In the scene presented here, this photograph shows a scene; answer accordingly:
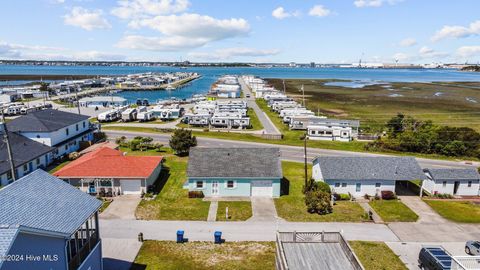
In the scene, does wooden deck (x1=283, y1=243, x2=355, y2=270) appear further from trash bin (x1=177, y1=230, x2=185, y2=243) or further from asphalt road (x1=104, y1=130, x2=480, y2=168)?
asphalt road (x1=104, y1=130, x2=480, y2=168)

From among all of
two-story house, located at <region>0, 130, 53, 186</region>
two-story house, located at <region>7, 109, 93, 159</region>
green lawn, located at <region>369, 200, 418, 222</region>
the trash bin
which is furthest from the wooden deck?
two-story house, located at <region>7, 109, 93, 159</region>

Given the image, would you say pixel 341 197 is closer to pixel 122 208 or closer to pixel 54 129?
pixel 122 208

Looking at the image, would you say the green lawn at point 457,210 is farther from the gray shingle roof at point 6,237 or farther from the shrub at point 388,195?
the gray shingle roof at point 6,237

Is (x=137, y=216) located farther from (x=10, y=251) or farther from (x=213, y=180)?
(x=10, y=251)

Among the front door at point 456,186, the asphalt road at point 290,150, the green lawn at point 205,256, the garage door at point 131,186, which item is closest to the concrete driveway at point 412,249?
the green lawn at point 205,256

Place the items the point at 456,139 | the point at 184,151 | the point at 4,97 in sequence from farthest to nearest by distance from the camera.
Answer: the point at 4,97 < the point at 456,139 < the point at 184,151

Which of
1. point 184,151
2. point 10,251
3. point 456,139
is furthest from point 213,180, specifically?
point 456,139
